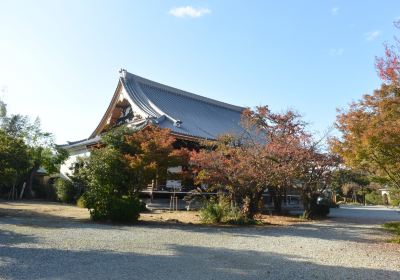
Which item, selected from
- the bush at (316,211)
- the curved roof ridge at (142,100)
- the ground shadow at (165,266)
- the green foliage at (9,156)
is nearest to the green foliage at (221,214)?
the bush at (316,211)

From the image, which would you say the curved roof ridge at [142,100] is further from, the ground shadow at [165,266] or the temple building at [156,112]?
the ground shadow at [165,266]

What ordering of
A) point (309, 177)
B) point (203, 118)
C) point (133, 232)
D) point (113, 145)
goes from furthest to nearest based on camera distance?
point (203, 118) → point (309, 177) → point (113, 145) → point (133, 232)

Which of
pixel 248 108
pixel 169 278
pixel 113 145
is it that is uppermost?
pixel 248 108

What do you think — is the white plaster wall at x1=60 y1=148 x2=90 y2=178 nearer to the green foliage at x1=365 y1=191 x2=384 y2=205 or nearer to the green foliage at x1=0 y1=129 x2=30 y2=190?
the green foliage at x1=0 y1=129 x2=30 y2=190

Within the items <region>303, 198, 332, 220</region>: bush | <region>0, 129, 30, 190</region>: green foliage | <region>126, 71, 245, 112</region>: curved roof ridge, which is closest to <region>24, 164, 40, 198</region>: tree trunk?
<region>126, 71, 245, 112</region>: curved roof ridge

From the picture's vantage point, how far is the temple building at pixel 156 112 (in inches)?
831

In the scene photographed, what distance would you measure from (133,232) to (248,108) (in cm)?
1075

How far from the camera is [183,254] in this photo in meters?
7.06

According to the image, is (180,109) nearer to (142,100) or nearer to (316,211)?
(142,100)

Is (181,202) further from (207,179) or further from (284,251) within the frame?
(284,251)

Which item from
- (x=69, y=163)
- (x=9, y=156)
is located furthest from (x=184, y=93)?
(x=9, y=156)

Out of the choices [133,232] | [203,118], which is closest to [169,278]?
[133,232]

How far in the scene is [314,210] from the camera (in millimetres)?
17094

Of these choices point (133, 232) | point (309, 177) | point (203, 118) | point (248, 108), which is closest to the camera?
point (133, 232)
